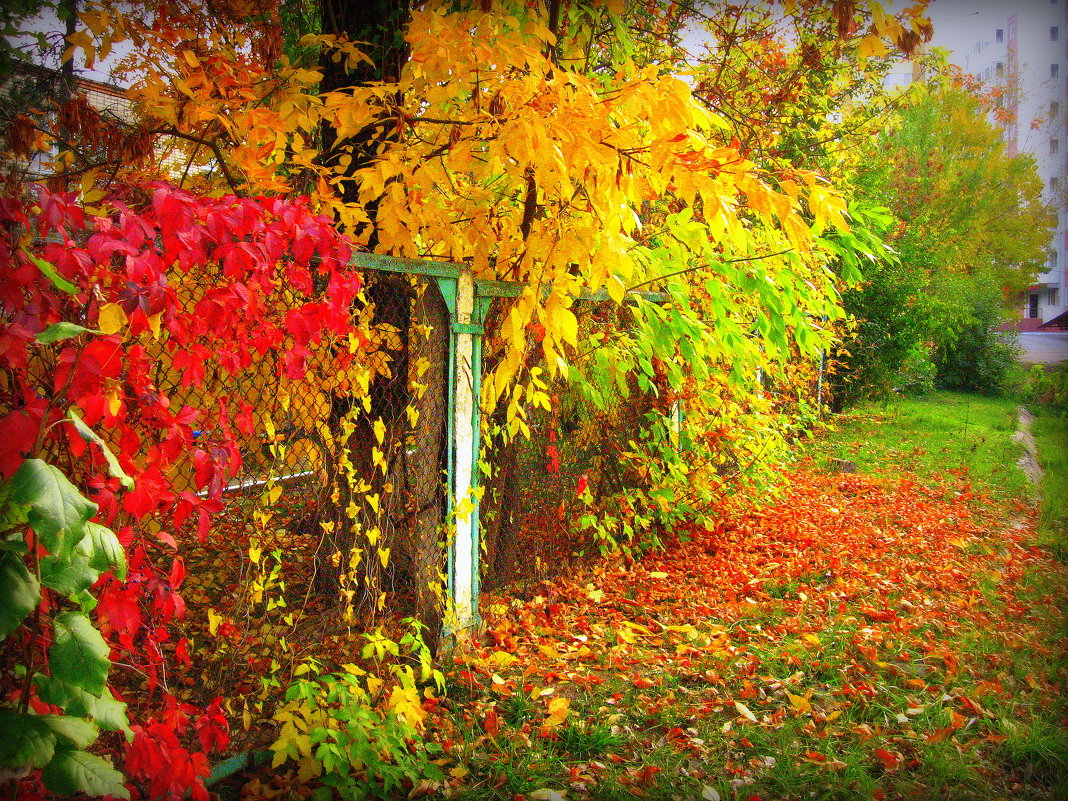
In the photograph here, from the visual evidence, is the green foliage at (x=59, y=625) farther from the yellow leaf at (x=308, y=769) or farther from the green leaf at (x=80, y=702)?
the yellow leaf at (x=308, y=769)

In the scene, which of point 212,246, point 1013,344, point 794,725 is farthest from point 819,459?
point 1013,344

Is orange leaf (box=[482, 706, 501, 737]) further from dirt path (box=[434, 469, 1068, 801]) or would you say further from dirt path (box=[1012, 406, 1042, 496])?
dirt path (box=[1012, 406, 1042, 496])

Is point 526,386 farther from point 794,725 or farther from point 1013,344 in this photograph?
point 1013,344

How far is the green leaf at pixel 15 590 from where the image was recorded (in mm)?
1449

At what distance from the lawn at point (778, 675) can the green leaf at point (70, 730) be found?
4.59ft

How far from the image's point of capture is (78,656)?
155 cm

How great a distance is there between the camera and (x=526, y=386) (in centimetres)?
375

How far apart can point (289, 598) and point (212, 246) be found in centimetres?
202

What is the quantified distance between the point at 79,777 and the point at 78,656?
26cm

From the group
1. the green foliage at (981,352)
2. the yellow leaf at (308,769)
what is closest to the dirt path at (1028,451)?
the green foliage at (981,352)

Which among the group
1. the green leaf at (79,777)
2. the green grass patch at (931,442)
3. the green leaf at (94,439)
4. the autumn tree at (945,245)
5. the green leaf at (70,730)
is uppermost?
the autumn tree at (945,245)

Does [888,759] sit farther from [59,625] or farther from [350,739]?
[59,625]

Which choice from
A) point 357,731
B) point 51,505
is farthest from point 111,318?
point 357,731

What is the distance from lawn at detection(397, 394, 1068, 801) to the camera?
275 cm
